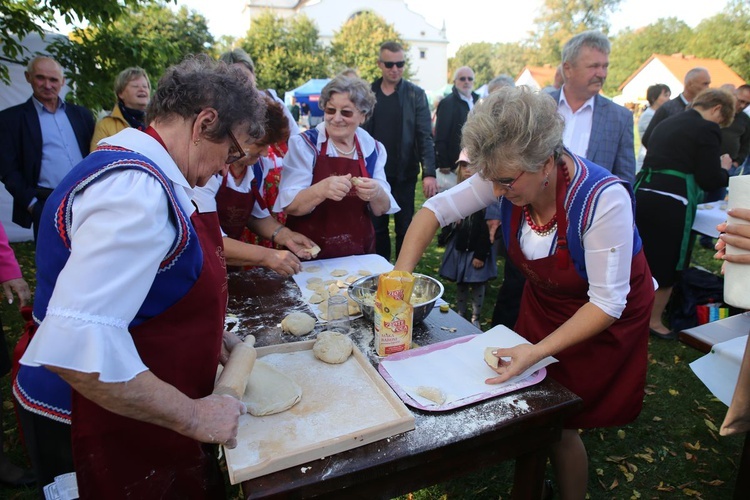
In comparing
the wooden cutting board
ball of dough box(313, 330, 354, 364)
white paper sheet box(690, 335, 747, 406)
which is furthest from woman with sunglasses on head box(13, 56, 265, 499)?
white paper sheet box(690, 335, 747, 406)

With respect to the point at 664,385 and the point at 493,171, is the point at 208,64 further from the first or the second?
the point at 664,385

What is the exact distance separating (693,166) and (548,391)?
11.7 feet

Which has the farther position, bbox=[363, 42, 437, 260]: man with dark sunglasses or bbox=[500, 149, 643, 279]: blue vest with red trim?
bbox=[363, 42, 437, 260]: man with dark sunglasses

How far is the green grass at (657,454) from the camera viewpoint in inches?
106

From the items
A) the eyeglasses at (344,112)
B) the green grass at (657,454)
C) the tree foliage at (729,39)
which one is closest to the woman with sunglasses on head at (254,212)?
the eyeglasses at (344,112)

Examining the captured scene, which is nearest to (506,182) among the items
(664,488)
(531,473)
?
(531,473)

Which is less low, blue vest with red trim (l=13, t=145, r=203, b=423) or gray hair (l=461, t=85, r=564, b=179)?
gray hair (l=461, t=85, r=564, b=179)

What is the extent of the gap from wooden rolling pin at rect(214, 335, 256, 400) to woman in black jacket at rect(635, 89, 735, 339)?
13.6ft

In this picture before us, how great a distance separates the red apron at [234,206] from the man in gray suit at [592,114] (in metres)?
2.53

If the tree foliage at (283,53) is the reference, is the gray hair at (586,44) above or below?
below

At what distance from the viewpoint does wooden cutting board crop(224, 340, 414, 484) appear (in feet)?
3.99

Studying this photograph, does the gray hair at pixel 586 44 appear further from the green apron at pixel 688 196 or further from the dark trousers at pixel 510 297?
the dark trousers at pixel 510 297

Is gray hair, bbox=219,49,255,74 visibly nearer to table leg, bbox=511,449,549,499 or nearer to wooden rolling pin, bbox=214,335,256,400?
wooden rolling pin, bbox=214,335,256,400

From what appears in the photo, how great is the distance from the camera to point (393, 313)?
1713mm
